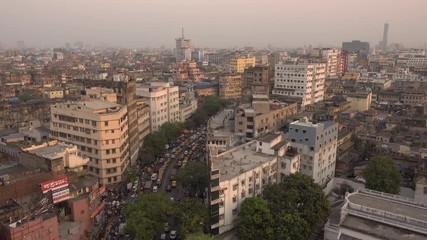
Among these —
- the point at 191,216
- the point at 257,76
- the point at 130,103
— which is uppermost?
the point at 257,76

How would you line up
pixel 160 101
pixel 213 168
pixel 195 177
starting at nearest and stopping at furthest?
pixel 213 168, pixel 195 177, pixel 160 101

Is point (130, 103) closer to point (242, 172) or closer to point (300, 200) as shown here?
point (242, 172)

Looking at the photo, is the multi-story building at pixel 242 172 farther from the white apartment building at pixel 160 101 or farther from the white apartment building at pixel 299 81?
the white apartment building at pixel 299 81

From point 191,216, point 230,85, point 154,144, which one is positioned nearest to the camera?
point 191,216

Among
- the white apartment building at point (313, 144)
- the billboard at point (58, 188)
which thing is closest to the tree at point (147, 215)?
the billboard at point (58, 188)

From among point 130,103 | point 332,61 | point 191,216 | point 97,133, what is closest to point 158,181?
point 97,133

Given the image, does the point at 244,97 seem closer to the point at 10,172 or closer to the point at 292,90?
the point at 292,90

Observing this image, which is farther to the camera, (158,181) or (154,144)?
(154,144)
